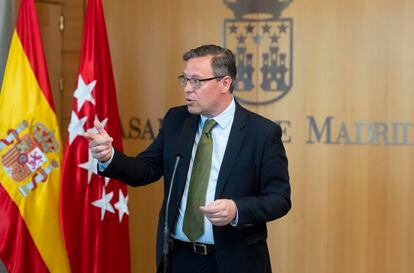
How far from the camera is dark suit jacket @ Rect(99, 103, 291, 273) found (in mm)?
2592

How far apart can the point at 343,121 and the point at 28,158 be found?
1.94 metres

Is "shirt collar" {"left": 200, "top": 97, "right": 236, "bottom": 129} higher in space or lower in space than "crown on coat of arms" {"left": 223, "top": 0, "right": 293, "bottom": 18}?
lower

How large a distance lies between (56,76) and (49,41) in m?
0.24

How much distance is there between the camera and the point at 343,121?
4191 millimetres

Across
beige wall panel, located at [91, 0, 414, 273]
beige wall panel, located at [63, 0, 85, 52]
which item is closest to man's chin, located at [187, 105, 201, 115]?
beige wall panel, located at [91, 0, 414, 273]

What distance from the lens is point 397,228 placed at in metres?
4.15

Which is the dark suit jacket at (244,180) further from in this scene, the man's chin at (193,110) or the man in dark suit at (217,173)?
the man's chin at (193,110)

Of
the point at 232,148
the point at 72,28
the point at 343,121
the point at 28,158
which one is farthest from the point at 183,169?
the point at 72,28

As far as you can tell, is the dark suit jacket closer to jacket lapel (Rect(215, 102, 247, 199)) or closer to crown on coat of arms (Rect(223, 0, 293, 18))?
jacket lapel (Rect(215, 102, 247, 199))

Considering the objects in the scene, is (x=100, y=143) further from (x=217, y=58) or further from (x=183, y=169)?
(x=217, y=58)

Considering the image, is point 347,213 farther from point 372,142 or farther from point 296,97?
point 296,97

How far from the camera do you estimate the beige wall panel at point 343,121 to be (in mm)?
4113

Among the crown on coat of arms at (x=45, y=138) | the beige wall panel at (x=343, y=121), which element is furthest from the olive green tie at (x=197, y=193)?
the beige wall panel at (x=343, y=121)

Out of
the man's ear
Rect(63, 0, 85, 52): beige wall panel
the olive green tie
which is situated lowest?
the olive green tie
